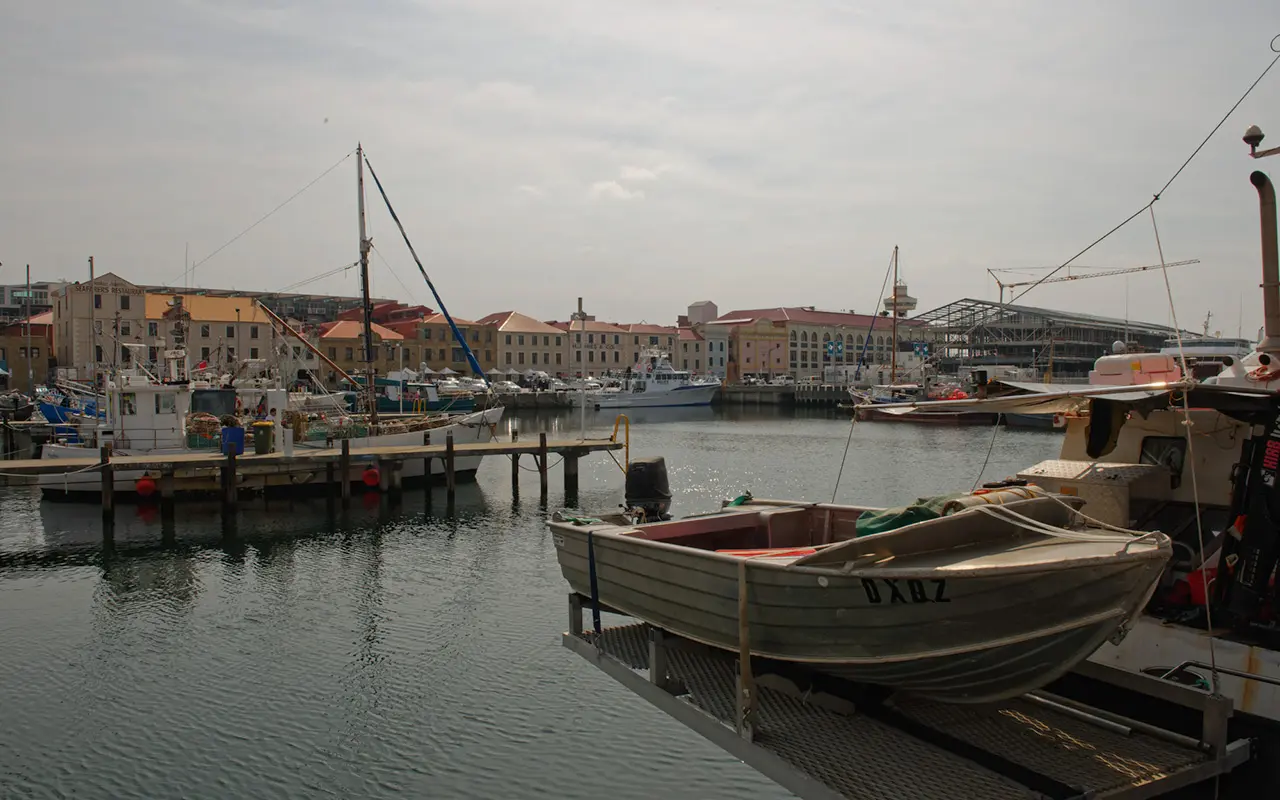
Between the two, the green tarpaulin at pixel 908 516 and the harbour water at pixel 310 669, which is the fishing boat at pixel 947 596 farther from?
the harbour water at pixel 310 669

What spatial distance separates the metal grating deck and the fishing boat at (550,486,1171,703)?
0.42 metres

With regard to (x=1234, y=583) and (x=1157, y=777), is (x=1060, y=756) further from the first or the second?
(x=1234, y=583)

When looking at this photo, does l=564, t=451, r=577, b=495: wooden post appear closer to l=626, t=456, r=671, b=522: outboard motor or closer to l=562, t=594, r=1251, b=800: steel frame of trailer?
l=626, t=456, r=671, b=522: outboard motor

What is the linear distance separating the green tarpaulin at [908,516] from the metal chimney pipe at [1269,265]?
433 centimetres

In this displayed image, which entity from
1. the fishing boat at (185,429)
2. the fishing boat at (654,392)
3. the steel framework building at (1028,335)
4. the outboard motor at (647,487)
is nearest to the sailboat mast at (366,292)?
the fishing boat at (185,429)

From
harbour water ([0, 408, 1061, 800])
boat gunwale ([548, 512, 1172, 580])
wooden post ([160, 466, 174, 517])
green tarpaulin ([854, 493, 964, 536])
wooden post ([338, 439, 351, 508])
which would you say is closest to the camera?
boat gunwale ([548, 512, 1172, 580])

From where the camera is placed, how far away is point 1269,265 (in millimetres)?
8852

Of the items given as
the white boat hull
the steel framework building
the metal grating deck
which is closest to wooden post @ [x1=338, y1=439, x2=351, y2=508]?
the white boat hull

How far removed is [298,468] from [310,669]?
754 inches

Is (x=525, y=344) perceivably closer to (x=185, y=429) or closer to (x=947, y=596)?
(x=185, y=429)

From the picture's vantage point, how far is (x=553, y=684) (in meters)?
13.3

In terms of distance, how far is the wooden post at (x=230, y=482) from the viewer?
28.0 metres

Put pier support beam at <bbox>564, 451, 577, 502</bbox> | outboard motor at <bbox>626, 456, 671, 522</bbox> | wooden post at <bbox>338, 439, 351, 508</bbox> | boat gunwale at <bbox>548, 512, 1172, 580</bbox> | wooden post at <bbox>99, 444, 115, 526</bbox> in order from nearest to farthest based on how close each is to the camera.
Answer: boat gunwale at <bbox>548, 512, 1172, 580</bbox>
outboard motor at <bbox>626, 456, 671, 522</bbox>
wooden post at <bbox>99, 444, 115, 526</bbox>
wooden post at <bbox>338, 439, 351, 508</bbox>
pier support beam at <bbox>564, 451, 577, 502</bbox>

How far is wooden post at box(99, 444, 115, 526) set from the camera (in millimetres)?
26797
